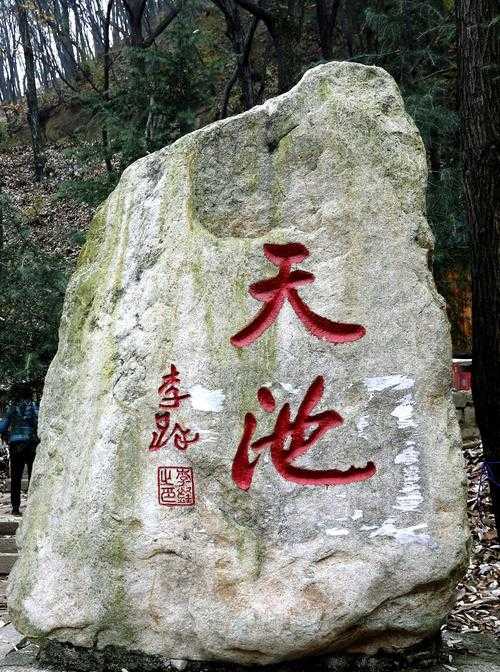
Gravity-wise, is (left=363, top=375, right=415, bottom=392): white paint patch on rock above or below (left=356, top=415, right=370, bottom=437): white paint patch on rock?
above

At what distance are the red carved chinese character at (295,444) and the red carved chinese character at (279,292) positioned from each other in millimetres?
279

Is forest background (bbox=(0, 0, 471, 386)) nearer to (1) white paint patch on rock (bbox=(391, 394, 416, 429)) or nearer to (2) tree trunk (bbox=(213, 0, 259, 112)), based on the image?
(2) tree trunk (bbox=(213, 0, 259, 112))

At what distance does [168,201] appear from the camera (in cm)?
424

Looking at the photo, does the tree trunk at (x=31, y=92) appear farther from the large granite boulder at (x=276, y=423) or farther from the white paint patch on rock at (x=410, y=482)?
the white paint patch on rock at (x=410, y=482)

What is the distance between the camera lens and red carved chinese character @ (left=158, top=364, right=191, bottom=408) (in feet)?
A: 13.0

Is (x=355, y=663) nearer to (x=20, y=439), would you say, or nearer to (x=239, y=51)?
(x=20, y=439)

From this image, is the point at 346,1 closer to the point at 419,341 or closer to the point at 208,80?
the point at 208,80

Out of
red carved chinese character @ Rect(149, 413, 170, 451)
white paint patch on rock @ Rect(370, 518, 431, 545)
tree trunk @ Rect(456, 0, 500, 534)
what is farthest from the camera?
tree trunk @ Rect(456, 0, 500, 534)

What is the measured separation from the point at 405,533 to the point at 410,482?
0.23m

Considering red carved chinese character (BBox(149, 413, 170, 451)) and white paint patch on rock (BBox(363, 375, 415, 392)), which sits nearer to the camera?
white paint patch on rock (BBox(363, 375, 415, 392))

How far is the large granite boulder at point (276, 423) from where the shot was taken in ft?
12.3

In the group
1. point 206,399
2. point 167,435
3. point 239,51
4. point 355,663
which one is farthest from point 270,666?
point 239,51

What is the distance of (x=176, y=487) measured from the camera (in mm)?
3887

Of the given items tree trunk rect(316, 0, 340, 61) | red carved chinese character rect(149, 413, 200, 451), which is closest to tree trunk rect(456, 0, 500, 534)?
red carved chinese character rect(149, 413, 200, 451)
